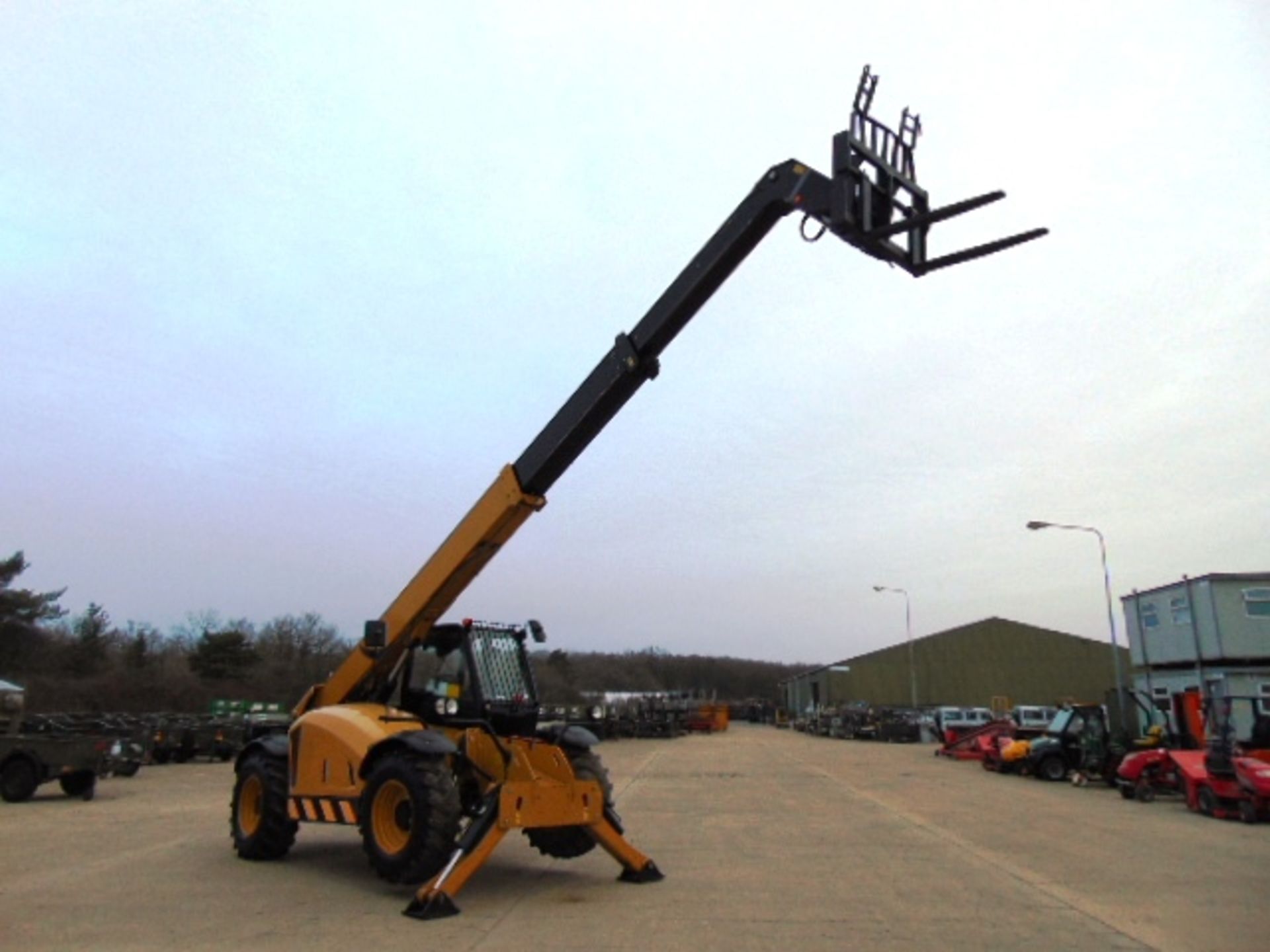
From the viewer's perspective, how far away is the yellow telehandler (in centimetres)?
782

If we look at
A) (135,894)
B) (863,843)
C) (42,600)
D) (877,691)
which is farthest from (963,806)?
(877,691)

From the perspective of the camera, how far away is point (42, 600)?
150 ft

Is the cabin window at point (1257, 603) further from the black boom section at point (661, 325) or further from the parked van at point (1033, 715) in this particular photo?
the black boom section at point (661, 325)

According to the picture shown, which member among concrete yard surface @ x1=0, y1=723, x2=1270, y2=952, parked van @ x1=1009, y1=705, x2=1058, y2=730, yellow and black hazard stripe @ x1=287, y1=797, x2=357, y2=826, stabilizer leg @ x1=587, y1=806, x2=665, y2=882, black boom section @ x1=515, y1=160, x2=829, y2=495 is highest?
black boom section @ x1=515, y1=160, x2=829, y2=495

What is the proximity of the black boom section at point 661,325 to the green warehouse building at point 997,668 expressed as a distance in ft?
190

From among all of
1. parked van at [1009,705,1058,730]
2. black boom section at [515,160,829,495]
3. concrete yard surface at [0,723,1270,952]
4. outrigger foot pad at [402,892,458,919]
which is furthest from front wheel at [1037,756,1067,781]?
outrigger foot pad at [402,892,458,919]

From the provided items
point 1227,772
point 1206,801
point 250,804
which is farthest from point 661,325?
point 1206,801

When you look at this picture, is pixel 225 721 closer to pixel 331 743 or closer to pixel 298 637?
pixel 331 743

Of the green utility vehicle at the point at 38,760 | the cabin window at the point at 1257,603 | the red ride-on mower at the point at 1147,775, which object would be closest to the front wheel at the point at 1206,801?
the red ride-on mower at the point at 1147,775

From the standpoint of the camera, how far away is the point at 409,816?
9102 mm

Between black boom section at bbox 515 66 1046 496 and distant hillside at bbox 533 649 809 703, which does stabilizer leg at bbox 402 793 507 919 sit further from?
distant hillside at bbox 533 649 809 703

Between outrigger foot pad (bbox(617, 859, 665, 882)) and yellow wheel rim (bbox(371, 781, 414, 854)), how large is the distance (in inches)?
92.1

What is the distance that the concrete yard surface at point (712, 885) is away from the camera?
7.47m

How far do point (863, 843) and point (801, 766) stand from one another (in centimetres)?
1868
